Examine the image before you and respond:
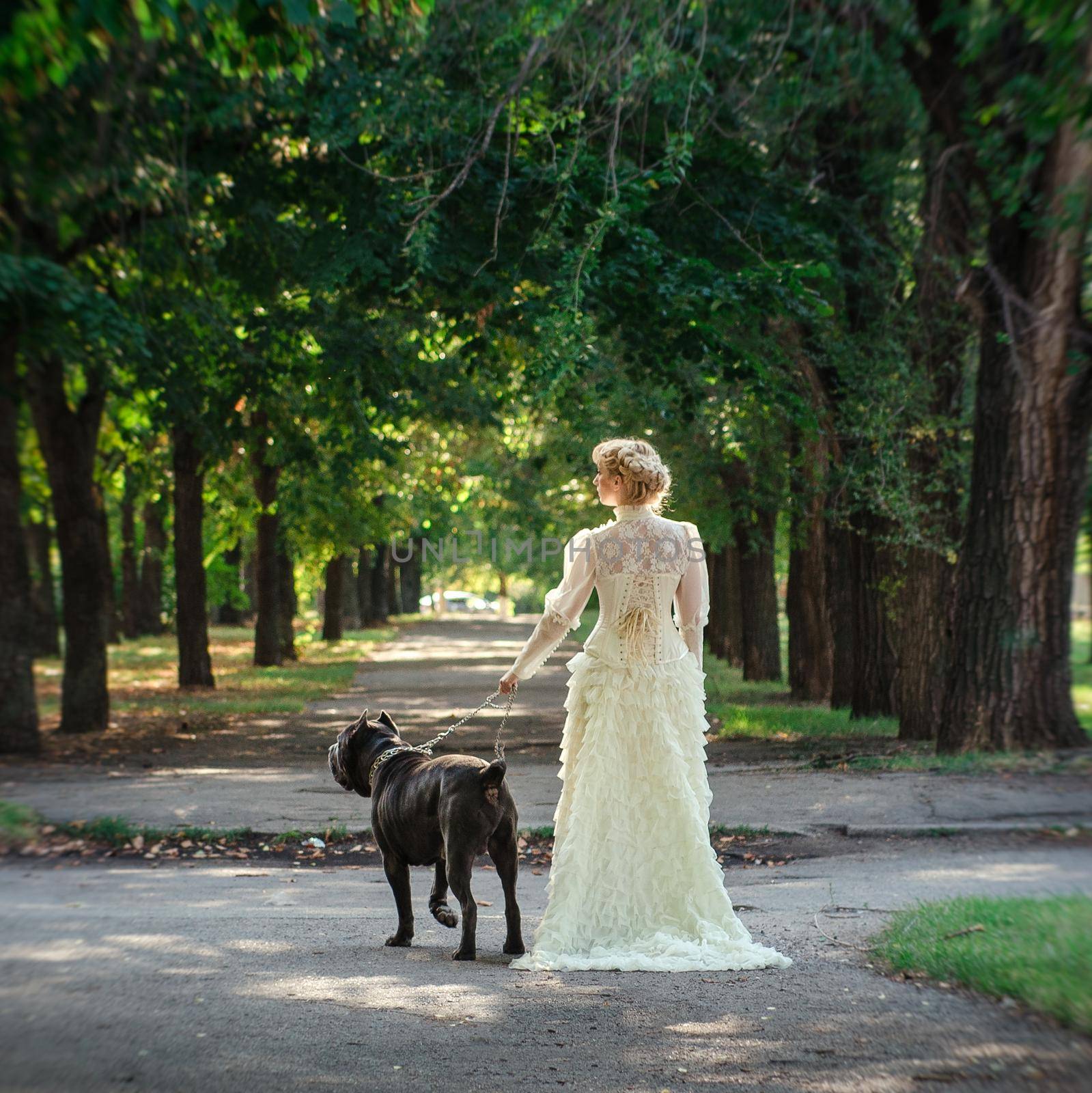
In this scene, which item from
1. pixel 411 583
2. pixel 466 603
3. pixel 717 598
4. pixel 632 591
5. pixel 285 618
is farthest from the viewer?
pixel 466 603

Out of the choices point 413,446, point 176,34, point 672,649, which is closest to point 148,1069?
point 672,649

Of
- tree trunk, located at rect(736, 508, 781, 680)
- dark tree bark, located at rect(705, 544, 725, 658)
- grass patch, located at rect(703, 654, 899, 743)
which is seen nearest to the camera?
grass patch, located at rect(703, 654, 899, 743)

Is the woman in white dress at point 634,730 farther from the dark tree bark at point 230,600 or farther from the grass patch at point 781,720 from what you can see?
the dark tree bark at point 230,600

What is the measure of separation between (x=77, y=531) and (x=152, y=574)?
31270 mm

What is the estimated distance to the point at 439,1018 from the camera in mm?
4906

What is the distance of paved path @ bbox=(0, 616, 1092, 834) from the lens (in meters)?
10.3

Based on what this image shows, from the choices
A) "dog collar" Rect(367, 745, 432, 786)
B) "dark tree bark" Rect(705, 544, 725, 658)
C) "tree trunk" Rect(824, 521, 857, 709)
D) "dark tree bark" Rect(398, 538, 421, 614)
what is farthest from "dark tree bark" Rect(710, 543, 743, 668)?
→ "dog collar" Rect(367, 745, 432, 786)

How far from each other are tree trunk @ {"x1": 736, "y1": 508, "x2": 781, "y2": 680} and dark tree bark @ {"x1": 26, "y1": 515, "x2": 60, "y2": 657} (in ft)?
60.9

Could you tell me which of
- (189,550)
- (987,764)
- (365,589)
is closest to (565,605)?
(987,764)

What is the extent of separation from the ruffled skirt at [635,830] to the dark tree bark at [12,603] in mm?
9618

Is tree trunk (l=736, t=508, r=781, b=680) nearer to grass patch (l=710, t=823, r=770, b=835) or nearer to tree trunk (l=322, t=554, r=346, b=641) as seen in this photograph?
tree trunk (l=322, t=554, r=346, b=641)

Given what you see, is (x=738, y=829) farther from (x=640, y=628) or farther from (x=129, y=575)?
(x=129, y=575)

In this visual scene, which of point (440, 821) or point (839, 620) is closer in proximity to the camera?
point (440, 821)

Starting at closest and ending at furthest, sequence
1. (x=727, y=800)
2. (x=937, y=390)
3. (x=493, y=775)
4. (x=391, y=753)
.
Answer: (x=493, y=775)
(x=391, y=753)
(x=727, y=800)
(x=937, y=390)
